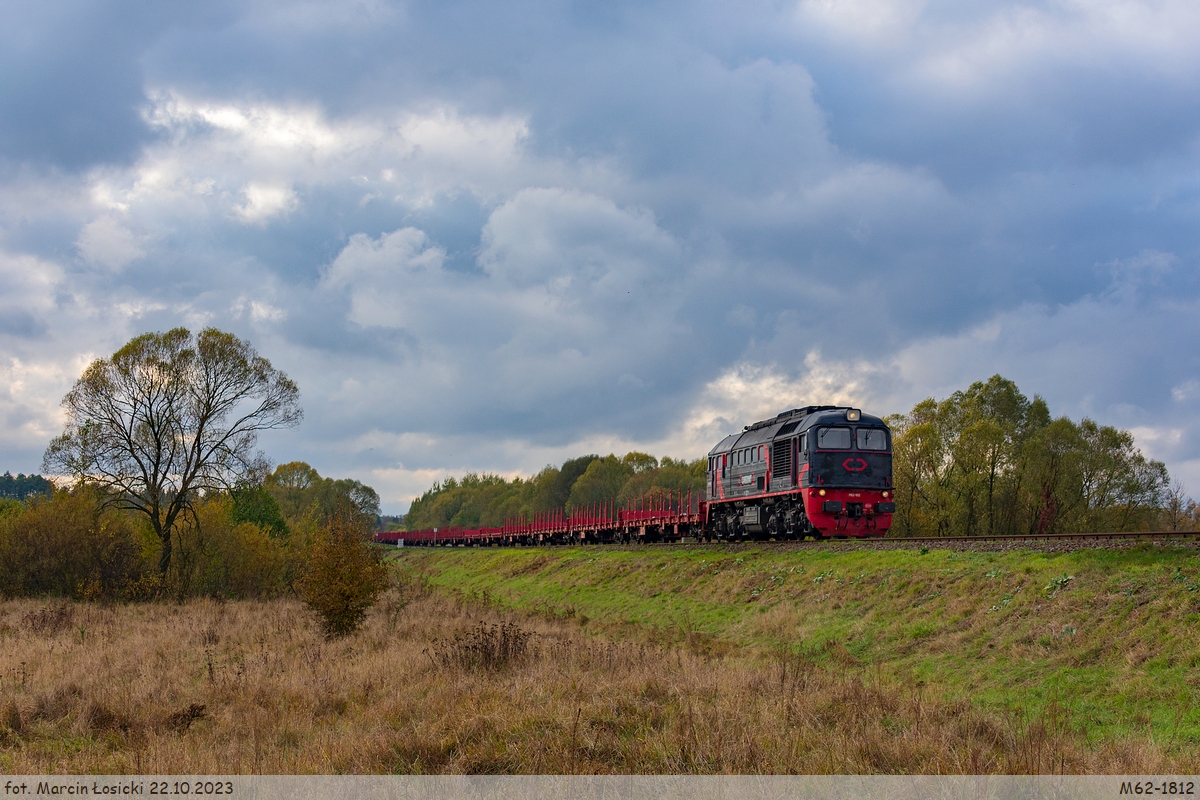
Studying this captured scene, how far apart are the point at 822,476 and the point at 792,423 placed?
3.33m

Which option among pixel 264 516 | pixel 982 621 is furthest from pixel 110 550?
pixel 982 621

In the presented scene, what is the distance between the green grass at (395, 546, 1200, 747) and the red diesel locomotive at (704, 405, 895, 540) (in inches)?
94.5

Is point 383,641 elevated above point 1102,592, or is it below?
below

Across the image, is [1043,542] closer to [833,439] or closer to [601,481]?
[833,439]

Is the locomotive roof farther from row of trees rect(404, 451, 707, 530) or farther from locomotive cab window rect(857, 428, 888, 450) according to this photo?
row of trees rect(404, 451, 707, 530)

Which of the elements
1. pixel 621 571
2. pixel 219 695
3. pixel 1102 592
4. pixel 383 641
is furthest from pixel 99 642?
pixel 1102 592

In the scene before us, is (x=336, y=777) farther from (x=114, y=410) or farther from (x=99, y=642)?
(x=114, y=410)

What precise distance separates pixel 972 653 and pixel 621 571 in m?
20.6

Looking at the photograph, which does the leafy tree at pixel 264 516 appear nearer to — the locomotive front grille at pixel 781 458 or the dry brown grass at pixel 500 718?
the locomotive front grille at pixel 781 458

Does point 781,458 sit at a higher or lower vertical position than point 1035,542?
higher

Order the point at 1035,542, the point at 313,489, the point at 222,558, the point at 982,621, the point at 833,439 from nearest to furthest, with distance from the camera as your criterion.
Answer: the point at 982,621
the point at 1035,542
the point at 833,439
the point at 222,558
the point at 313,489

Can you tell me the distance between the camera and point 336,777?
780 centimetres

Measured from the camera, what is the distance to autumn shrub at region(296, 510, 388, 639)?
2075 centimetres

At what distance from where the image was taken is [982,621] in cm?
1617
